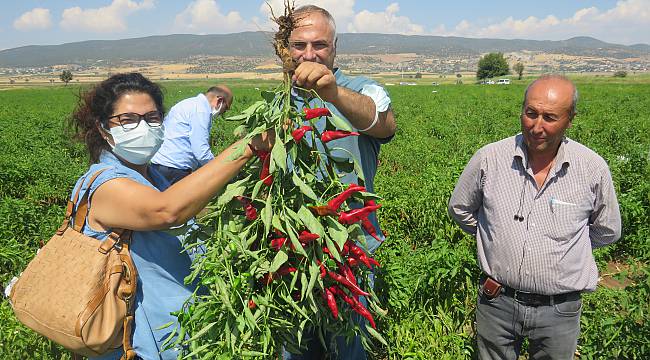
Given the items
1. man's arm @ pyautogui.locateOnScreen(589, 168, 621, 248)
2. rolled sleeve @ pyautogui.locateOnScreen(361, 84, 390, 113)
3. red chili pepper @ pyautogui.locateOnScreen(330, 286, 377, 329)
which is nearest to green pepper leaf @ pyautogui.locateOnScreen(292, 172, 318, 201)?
red chili pepper @ pyautogui.locateOnScreen(330, 286, 377, 329)

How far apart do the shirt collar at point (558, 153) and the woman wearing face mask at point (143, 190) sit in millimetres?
1658

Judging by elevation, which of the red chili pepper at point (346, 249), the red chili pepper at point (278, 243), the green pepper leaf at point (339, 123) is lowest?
the red chili pepper at point (346, 249)

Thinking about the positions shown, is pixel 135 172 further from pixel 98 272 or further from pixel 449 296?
pixel 449 296

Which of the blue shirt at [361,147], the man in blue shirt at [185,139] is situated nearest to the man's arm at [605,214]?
the blue shirt at [361,147]

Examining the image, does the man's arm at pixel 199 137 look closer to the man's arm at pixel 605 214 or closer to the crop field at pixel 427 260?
the crop field at pixel 427 260

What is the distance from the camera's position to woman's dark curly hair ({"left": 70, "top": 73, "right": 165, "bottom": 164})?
2.25m

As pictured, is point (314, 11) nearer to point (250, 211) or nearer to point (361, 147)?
point (361, 147)

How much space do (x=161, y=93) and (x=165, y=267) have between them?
3.18 feet

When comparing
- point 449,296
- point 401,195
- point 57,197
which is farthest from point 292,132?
point 57,197

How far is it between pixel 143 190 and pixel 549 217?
2.09 metres

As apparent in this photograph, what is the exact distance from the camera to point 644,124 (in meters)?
14.4

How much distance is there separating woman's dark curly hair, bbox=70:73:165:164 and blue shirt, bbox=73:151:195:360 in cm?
19

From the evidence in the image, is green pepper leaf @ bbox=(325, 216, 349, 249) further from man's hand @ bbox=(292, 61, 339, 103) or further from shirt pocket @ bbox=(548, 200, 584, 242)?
shirt pocket @ bbox=(548, 200, 584, 242)

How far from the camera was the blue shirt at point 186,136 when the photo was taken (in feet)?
14.6
